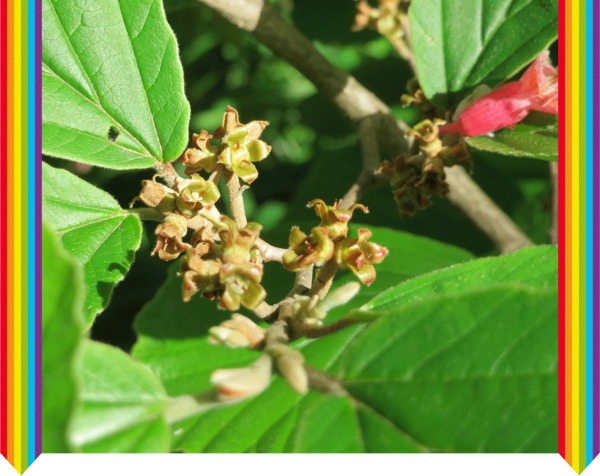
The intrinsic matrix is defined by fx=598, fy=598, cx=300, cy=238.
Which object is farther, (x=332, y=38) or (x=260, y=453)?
(x=332, y=38)

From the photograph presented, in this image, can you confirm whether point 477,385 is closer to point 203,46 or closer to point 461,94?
point 461,94

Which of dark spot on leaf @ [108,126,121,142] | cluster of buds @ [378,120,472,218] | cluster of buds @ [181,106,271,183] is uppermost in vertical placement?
dark spot on leaf @ [108,126,121,142]

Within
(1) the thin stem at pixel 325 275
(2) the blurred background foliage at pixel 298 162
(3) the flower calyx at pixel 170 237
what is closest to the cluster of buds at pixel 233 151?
(3) the flower calyx at pixel 170 237

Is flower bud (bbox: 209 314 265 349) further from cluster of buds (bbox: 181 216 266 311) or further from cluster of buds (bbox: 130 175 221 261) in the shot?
cluster of buds (bbox: 130 175 221 261)

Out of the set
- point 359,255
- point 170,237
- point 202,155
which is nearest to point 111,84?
point 202,155

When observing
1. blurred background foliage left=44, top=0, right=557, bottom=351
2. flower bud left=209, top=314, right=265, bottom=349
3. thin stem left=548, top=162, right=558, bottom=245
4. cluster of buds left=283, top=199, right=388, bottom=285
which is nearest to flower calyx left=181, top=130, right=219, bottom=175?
cluster of buds left=283, top=199, right=388, bottom=285
